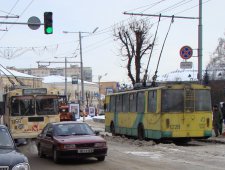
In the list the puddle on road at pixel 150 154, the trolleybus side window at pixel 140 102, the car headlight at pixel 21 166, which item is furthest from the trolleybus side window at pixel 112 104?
the car headlight at pixel 21 166

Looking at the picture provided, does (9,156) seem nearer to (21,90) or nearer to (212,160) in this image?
(212,160)

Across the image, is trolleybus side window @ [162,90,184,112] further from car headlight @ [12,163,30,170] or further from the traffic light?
car headlight @ [12,163,30,170]

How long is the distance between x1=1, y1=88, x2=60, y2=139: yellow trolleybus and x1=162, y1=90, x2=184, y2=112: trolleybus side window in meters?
5.34

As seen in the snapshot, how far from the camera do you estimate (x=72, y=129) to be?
17031mm

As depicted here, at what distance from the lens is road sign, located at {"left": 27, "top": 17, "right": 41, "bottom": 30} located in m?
24.2

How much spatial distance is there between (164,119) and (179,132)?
85 cm

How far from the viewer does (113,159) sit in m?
16.9

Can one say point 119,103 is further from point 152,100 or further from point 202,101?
point 202,101

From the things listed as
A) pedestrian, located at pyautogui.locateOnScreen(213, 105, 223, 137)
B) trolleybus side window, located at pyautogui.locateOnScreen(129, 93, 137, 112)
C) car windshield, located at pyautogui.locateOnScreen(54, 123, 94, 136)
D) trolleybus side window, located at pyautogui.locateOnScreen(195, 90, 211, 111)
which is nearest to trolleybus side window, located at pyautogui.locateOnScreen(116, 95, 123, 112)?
trolleybus side window, located at pyautogui.locateOnScreen(129, 93, 137, 112)

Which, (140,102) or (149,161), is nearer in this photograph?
(149,161)

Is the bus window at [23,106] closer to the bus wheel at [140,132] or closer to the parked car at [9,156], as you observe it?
the bus wheel at [140,132]

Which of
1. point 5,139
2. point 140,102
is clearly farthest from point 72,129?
point 140,102

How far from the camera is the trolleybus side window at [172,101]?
22.8 m

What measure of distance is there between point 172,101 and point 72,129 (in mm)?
6961
